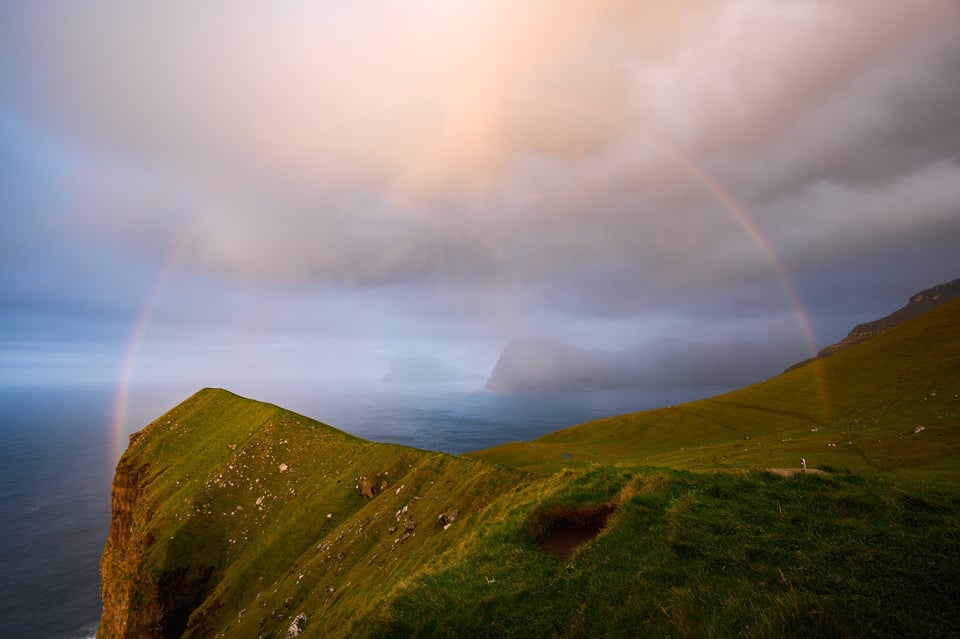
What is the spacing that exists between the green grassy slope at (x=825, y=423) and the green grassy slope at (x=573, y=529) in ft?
1.99

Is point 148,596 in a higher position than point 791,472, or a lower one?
lower

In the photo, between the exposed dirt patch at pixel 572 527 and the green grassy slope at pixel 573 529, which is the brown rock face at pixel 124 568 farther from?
the exposed dirt patch at pixel 572 527

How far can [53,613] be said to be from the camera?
76625 millimetres

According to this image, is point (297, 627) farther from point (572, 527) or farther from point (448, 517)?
point (572, 527)

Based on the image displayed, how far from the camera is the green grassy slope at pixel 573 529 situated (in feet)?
29.8

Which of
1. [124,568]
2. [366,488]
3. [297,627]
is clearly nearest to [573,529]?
[297,627]

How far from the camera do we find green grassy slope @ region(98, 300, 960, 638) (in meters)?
9.07

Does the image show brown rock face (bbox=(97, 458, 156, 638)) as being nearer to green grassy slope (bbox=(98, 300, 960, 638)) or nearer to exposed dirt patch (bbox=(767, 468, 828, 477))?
green grassy slope (bbox=(98, 300, 960, 638))

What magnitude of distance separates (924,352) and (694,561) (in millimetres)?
111188

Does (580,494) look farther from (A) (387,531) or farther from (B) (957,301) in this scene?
(B) (957,301)

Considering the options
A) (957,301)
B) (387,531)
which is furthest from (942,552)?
(957,301)

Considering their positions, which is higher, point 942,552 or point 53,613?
point 942,552

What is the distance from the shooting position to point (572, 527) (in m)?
14.5

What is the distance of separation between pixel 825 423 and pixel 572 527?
234 ft
